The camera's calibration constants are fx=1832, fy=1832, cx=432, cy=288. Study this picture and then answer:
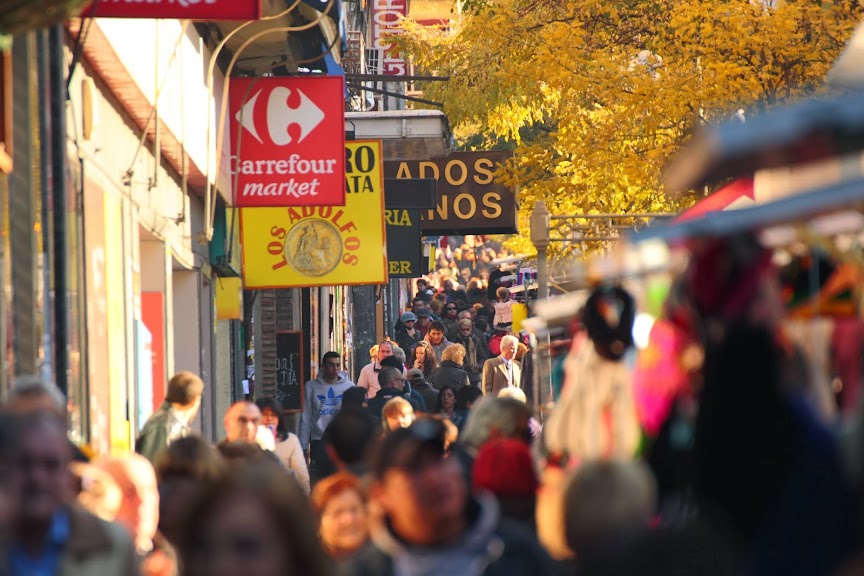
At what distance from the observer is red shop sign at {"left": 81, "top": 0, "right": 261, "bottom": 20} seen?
9.15 m

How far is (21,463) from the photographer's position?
4.61m

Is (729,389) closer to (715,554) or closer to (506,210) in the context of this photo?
(715,554)

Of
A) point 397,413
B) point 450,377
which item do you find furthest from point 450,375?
point 397,413

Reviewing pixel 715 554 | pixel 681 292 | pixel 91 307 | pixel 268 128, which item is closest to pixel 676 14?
pixel 268 128

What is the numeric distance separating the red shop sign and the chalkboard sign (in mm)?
12930

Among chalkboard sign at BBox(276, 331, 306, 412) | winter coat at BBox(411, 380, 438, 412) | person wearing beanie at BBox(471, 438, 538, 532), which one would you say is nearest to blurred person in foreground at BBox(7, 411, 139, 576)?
person wearing beanie at BBox(471, 438, 538, 532)

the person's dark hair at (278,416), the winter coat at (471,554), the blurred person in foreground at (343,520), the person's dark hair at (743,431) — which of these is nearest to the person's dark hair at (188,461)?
the blurred person in foreground at (343,520)

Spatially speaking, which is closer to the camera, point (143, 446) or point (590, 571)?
point (590, 571)

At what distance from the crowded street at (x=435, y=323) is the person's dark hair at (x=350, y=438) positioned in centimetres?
2

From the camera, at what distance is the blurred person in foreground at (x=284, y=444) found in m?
12.3

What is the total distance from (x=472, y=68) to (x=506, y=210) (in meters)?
2.39

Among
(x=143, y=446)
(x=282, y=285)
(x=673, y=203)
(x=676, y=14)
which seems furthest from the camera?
(x=673, y=203)

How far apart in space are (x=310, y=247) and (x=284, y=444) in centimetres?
655

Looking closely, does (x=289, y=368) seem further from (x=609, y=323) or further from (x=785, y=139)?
(x=785, y=139)
